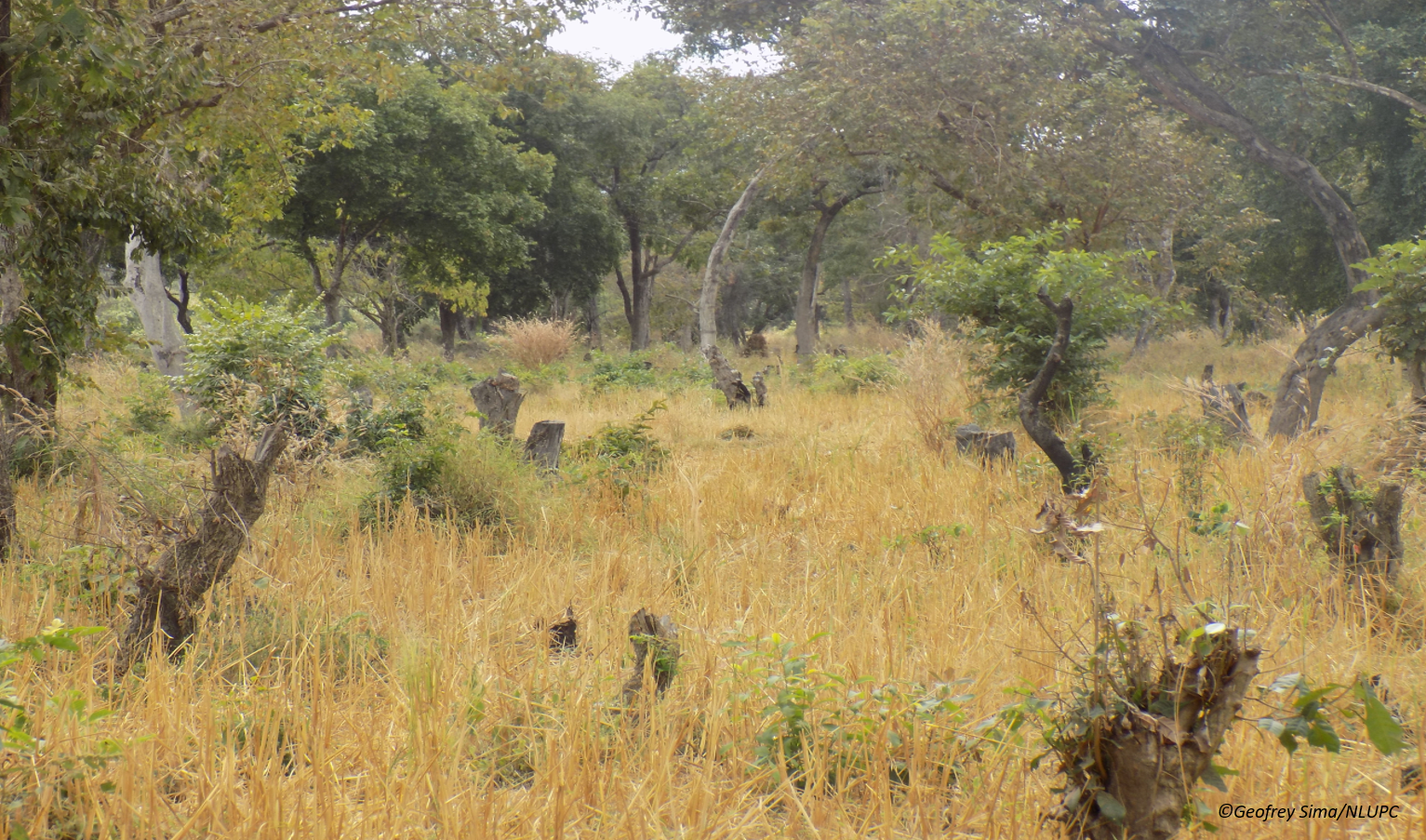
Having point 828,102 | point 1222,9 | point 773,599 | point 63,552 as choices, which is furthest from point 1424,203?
point 63,552

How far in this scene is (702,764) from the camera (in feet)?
9.25

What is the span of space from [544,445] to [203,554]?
416 cm

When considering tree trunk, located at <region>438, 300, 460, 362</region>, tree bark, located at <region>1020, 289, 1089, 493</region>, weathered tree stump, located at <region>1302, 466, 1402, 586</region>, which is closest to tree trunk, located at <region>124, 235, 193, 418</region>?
tree bark, located at <region>1020, 289, 1089, 493</region>

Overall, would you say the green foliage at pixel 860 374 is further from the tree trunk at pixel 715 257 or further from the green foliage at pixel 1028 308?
the green foliage at pixel 1028 308

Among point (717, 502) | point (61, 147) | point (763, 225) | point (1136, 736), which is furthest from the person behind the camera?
point (763, 225)

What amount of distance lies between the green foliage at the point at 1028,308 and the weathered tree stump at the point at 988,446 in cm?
113

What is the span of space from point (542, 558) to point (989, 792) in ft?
9.63

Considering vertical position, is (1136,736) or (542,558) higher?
(1136,736)

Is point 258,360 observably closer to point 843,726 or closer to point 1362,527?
point 843,726

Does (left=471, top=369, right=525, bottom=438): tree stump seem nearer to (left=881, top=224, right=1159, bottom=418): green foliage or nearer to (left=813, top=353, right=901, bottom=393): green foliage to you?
(left=881, top=224, right=1159, bottom=418): green foliage

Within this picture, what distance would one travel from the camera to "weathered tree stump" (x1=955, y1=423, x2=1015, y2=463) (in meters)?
7.51

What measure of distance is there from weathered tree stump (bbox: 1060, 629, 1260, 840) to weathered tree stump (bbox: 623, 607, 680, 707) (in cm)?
142

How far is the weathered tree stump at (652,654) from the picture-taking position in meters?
3.11

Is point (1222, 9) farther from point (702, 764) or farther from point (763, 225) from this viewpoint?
point (702, 764)
